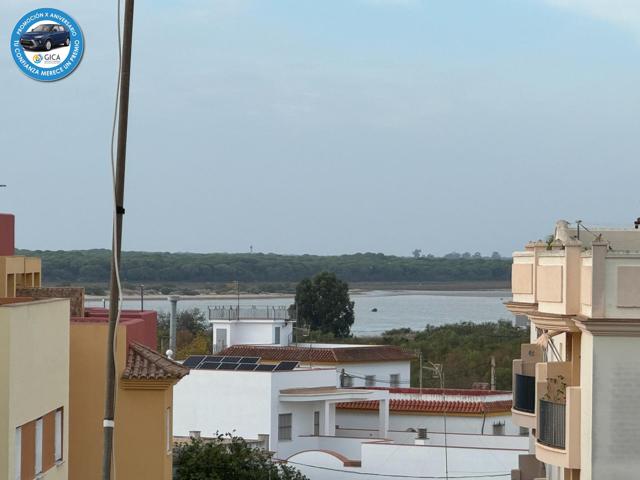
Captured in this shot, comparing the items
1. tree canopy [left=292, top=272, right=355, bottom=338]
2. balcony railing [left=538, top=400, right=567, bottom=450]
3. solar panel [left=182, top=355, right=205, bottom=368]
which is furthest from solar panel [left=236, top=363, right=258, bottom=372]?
tree canopy [left=292, top=272, right=355, bottom=338]

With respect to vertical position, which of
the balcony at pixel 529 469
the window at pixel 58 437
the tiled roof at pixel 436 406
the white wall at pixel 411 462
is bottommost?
the white wall at pixel 411 462

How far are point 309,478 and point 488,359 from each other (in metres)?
45.5

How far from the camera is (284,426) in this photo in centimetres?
4912

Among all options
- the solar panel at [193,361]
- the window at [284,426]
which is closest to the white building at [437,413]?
the window at [284,426]

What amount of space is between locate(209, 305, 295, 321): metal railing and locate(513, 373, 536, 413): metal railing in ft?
147

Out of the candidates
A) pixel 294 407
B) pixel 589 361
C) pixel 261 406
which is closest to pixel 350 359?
pixel 294 407

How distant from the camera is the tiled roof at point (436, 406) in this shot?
52438 mm

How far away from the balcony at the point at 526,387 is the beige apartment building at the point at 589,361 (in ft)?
5.88

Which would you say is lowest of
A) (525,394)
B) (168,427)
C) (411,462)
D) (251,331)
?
(411,462)

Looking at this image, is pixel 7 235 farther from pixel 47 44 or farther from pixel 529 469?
pixel 47 44

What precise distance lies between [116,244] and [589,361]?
7.93 meters

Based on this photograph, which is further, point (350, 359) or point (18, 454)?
point (350, 359)

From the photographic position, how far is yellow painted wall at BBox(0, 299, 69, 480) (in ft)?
60.8

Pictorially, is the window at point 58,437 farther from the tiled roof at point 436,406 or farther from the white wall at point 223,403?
the tiled roof at point 436,406
